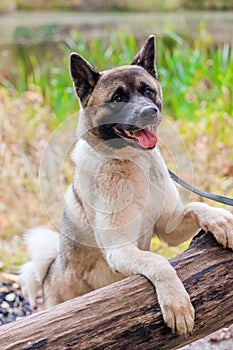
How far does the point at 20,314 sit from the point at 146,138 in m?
1.57

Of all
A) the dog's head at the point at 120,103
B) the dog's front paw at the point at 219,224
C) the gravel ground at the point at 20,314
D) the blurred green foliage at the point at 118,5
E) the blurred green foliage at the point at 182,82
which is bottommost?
the blurred green foliage at the point at 118,5

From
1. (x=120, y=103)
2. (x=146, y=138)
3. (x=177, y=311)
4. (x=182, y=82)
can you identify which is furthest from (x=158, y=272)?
(x=182, y=82)

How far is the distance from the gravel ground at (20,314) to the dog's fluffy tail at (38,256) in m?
0.32

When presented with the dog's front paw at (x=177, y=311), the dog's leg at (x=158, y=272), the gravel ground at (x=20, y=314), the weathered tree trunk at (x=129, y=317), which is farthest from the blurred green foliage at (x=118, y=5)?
the dog's front paw at (x=177, y=311)

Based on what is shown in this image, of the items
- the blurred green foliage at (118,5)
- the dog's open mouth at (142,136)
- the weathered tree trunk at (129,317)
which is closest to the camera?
the weathered tree trunk at (129,317)

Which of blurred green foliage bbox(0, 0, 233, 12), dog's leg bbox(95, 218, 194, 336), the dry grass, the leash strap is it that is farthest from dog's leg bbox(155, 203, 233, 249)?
blurred green foliage bbox(0, 0, 233, 12)

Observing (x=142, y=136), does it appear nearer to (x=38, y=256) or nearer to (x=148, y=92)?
(x=148, y=92)

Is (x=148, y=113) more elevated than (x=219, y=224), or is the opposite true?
(x=148, y=113)

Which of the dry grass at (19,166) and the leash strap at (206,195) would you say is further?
the dry grass at (19,166)

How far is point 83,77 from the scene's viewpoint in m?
2.36

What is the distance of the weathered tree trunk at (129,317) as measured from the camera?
1.84 metres

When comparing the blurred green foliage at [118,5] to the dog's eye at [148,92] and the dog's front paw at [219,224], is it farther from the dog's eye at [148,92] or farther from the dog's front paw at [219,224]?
the dog's front paw at [219,224]

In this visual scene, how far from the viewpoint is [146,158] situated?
7.84ft

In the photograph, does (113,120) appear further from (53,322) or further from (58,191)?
(58,191)
